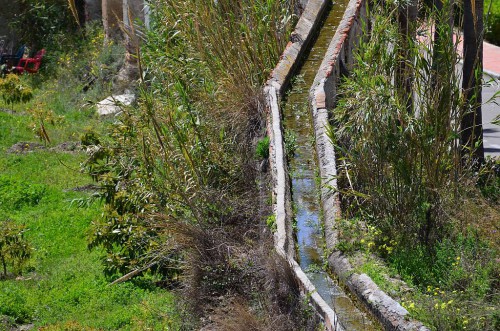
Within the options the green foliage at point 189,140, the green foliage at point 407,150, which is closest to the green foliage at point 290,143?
the green foliage at point 189,140

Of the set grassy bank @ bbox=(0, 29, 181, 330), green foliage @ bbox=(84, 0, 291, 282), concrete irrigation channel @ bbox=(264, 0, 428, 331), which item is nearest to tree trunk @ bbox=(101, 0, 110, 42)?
grassy bank @ bbox=(0, 29, 181, 330)

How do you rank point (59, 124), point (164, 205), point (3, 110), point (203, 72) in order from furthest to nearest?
point (3, 110) → point (59, 124) → point (203, 72) → point (164, 205)

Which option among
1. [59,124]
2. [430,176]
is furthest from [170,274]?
[59,124]

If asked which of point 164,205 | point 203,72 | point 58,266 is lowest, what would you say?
point 58,266

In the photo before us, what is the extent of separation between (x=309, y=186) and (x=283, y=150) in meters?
0.43

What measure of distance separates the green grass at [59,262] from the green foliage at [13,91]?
1.14 m

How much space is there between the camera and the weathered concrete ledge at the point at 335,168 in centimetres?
705

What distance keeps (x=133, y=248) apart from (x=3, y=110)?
27.1ft

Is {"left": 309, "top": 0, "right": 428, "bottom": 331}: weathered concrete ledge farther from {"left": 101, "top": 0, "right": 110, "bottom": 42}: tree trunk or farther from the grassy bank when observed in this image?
{"left": 101, "top": 0, "right": 110, "bottom": 42}: tree trunk

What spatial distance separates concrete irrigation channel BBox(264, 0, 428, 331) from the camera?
290 inches

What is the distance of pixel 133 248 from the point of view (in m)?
10.7

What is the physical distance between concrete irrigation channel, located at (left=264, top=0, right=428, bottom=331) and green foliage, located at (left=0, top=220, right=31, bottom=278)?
3.32 metres

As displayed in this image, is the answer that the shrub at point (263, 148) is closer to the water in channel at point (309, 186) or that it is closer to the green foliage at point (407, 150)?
the water in channel at point (309, 186)

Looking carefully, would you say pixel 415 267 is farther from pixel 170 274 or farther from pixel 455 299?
pixel 170 274
